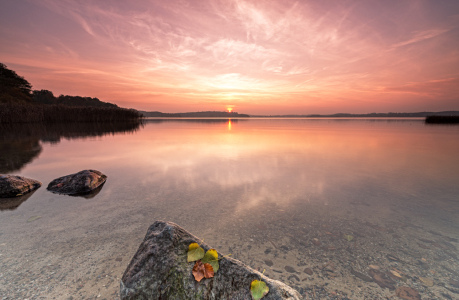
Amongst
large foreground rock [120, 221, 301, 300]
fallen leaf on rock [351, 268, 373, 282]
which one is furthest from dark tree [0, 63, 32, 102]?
fallen leaf on rock [351, 268, 373, 282]

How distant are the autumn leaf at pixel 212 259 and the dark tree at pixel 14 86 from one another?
280ft

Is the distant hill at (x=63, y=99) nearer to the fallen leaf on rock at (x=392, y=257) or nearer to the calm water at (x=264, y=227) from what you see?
the calm water at (x=264, y=227)

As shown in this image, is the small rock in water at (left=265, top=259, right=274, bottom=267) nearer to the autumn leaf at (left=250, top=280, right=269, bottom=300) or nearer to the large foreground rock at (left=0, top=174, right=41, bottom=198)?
the autumn leaf at (left=250, top=280, right=269, bottom=300)

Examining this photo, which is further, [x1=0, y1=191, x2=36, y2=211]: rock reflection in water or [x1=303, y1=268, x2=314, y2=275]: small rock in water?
[x1=0, y1=191, x2=36, y2=211]: rock reflection in water

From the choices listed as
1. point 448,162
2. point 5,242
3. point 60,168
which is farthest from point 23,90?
point 448,162

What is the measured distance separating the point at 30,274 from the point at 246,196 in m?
4.39

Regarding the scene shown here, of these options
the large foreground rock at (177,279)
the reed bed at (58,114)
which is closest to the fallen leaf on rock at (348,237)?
the large foreground rock at (177,279)

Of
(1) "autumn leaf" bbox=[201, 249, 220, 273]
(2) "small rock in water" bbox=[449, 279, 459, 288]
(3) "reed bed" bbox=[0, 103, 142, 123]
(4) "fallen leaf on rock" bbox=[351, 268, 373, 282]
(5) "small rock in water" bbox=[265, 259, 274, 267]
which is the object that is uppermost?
(3) "reed bed" bbox=[0, 103, 142, 123]

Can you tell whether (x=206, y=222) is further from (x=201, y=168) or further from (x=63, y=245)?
(x=201, y=168)

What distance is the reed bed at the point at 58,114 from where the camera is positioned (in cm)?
3356

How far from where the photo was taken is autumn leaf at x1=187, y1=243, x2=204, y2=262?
1878mm

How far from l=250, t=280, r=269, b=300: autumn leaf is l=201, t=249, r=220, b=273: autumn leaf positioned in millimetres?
359

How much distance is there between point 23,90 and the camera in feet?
242

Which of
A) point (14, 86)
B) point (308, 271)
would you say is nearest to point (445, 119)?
point (308, 271)
